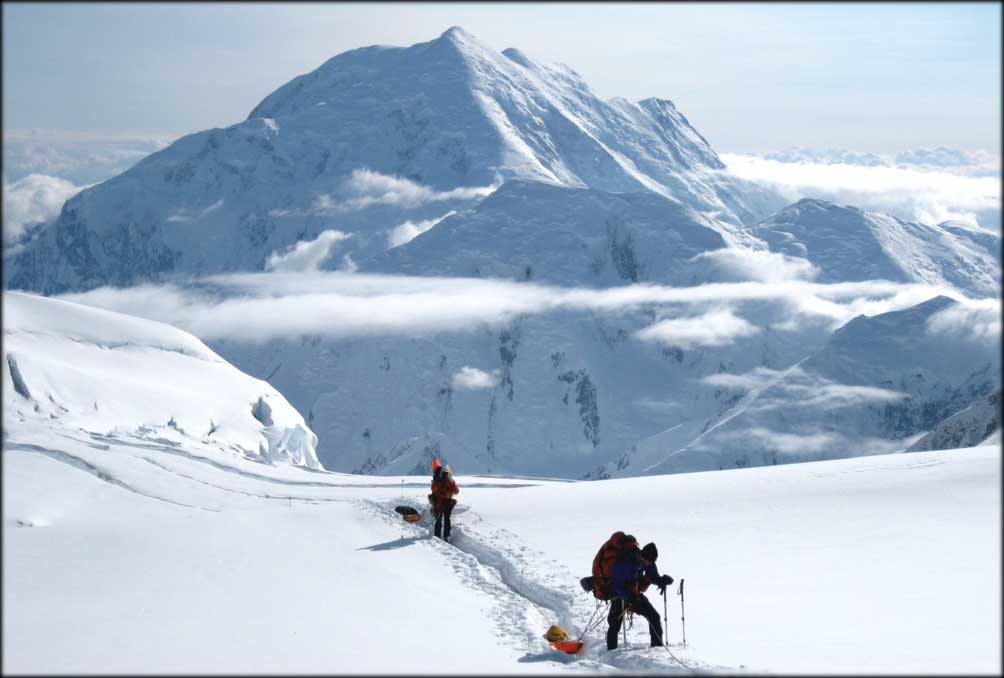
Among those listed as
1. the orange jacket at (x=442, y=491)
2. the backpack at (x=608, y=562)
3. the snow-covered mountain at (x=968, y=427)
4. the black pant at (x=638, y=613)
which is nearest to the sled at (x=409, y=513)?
the orange jacket at (x=442, y=491)

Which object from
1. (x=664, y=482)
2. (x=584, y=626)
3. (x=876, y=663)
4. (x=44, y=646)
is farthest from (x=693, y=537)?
(x=44, y=646)

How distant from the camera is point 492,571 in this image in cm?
2462

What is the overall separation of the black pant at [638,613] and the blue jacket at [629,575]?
0.17 metres

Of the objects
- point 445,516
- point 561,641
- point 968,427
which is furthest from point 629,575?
point 968,427

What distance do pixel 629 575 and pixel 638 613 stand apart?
71 cm

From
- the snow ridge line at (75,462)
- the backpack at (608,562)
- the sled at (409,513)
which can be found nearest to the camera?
the backpack at (608,562)

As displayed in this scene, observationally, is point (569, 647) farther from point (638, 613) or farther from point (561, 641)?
point (638, 613)

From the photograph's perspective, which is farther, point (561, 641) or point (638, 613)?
point (561, 641)

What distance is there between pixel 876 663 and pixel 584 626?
22.6ft

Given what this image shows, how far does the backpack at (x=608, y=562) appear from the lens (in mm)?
18766

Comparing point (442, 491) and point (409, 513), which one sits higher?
point (442, 491)

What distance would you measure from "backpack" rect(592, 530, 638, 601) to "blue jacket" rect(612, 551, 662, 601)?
0.51ft

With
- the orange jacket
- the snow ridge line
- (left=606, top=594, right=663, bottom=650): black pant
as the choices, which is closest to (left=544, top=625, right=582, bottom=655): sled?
(left=606, top=594, right=663, bottom=650): black pant

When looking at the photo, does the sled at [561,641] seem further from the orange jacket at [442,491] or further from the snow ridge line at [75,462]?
the snow ridge line at [75,462]
